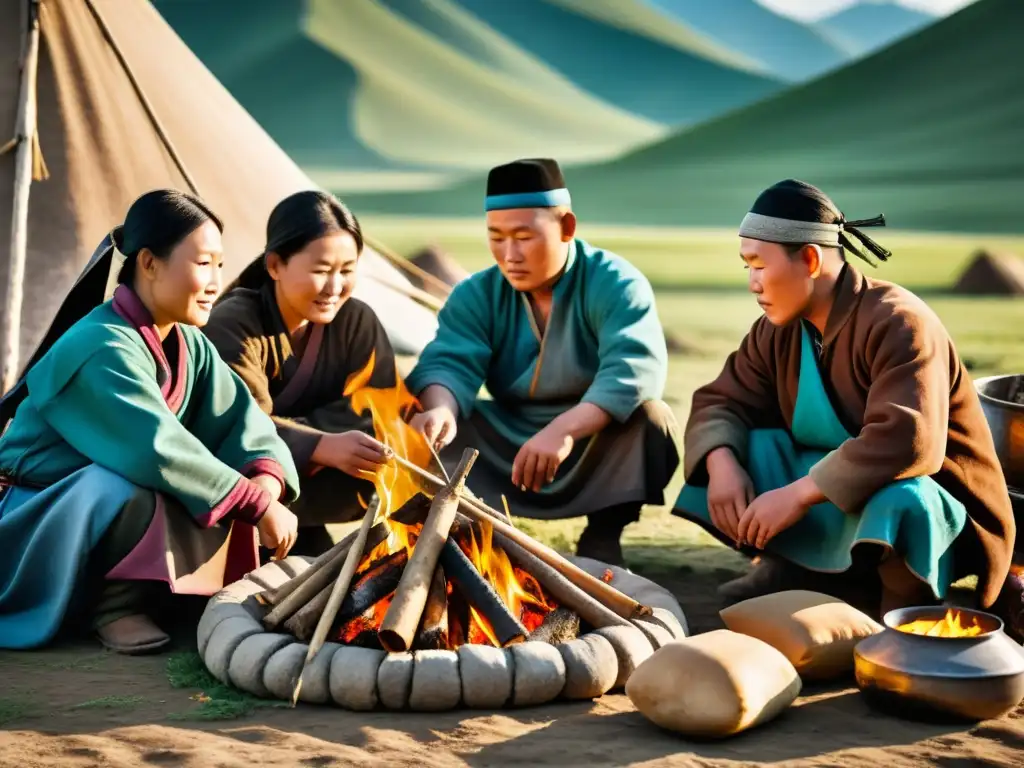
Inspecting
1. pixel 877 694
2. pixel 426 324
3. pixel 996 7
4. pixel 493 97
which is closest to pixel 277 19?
pixel 493 97

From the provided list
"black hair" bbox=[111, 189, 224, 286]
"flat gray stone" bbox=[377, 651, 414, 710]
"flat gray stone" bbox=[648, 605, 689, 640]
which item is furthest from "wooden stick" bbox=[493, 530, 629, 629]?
"black hair" bbox=[111, 189, 224, 286]

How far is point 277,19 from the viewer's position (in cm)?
6994

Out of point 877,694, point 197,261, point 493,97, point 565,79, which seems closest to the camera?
point 877,694

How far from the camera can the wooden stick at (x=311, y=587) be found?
343 cm

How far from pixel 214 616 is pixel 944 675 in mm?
1831

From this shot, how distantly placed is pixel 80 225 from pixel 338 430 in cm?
231

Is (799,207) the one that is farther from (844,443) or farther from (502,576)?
(502,576)

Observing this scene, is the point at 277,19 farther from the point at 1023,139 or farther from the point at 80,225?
the point at 80,225

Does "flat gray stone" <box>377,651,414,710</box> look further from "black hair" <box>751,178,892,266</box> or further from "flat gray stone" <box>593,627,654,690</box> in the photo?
"black hair" <box>751,178,892,266</box>

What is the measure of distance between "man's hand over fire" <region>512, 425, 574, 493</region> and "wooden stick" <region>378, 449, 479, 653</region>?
70 cm

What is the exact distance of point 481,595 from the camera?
3336 millimetres

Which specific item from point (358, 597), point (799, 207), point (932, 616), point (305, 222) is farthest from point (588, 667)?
point (305, 222)

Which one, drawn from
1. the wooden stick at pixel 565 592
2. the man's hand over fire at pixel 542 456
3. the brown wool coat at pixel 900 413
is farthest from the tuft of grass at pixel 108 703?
the brown wool coat at pixel 900 413

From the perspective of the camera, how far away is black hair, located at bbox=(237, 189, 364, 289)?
4219mm
